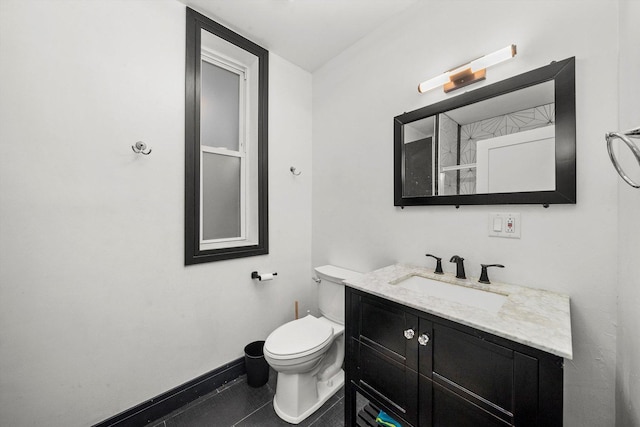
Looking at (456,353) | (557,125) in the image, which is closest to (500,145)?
(557,125)

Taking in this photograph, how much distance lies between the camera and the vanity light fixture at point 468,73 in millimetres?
1141

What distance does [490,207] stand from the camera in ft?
4.08

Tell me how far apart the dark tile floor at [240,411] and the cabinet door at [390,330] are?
2.24ft

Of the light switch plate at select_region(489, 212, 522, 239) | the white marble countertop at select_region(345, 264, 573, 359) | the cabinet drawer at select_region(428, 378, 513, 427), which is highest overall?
the light switch plate at select_region(489, 212, 522, 239)

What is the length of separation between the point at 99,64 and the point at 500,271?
235cm

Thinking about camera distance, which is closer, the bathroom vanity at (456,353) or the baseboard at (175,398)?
the bathroom vanity at (456,353)

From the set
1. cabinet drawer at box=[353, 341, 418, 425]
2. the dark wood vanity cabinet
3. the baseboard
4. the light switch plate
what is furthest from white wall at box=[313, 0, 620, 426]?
the baseboard

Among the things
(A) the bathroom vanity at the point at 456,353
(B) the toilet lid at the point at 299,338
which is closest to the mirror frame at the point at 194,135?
(B) the toilet lid at the point at 299,338

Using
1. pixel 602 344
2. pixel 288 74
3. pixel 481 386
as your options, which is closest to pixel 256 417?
pixel 481 386

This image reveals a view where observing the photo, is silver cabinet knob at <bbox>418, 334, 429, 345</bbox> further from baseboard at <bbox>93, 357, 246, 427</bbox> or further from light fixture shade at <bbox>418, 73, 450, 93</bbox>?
baseboard at <bbox>93, 357, 246, 427</bbox>

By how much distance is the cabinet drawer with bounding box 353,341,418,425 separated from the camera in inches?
38.7

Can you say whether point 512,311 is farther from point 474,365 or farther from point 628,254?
point 628,254

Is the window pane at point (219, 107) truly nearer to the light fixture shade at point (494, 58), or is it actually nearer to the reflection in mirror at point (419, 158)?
the reflection in mirror at point (419, 158)

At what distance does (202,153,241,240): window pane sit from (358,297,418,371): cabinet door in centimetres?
129
